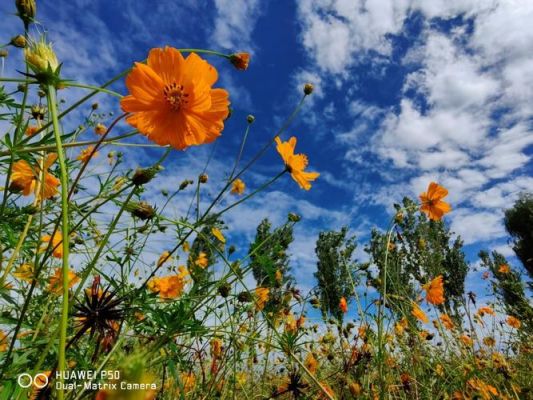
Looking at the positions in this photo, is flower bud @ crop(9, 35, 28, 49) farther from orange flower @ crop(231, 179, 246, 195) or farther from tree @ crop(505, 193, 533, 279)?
tree @ crop(505, 193, 533, 279)

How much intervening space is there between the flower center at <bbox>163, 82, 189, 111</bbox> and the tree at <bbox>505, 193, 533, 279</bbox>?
25.4 meters

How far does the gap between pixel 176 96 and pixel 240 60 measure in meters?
0.36

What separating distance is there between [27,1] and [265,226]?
14613 mm

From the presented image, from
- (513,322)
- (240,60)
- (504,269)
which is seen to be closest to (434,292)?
(513,322)

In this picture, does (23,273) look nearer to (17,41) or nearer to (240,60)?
(17,41)

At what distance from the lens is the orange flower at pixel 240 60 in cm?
121

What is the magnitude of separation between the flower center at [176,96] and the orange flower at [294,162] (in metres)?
0.69

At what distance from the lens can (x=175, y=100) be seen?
0.96 m

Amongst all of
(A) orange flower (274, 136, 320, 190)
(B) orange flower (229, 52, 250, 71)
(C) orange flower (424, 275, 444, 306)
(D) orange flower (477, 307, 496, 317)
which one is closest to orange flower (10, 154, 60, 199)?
(B) orange flower (229, 52, 250, 71)

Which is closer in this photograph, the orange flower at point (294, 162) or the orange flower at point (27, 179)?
the orange flower at point (27, 179)

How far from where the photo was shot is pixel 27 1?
0.91 m

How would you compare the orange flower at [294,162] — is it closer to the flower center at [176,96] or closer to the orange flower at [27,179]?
the flower center at [176,96]

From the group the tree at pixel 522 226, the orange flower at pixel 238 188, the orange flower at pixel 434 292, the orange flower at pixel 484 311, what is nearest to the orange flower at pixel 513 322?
the orange flower at pixel 484 311

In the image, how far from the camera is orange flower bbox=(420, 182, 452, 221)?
203cm
